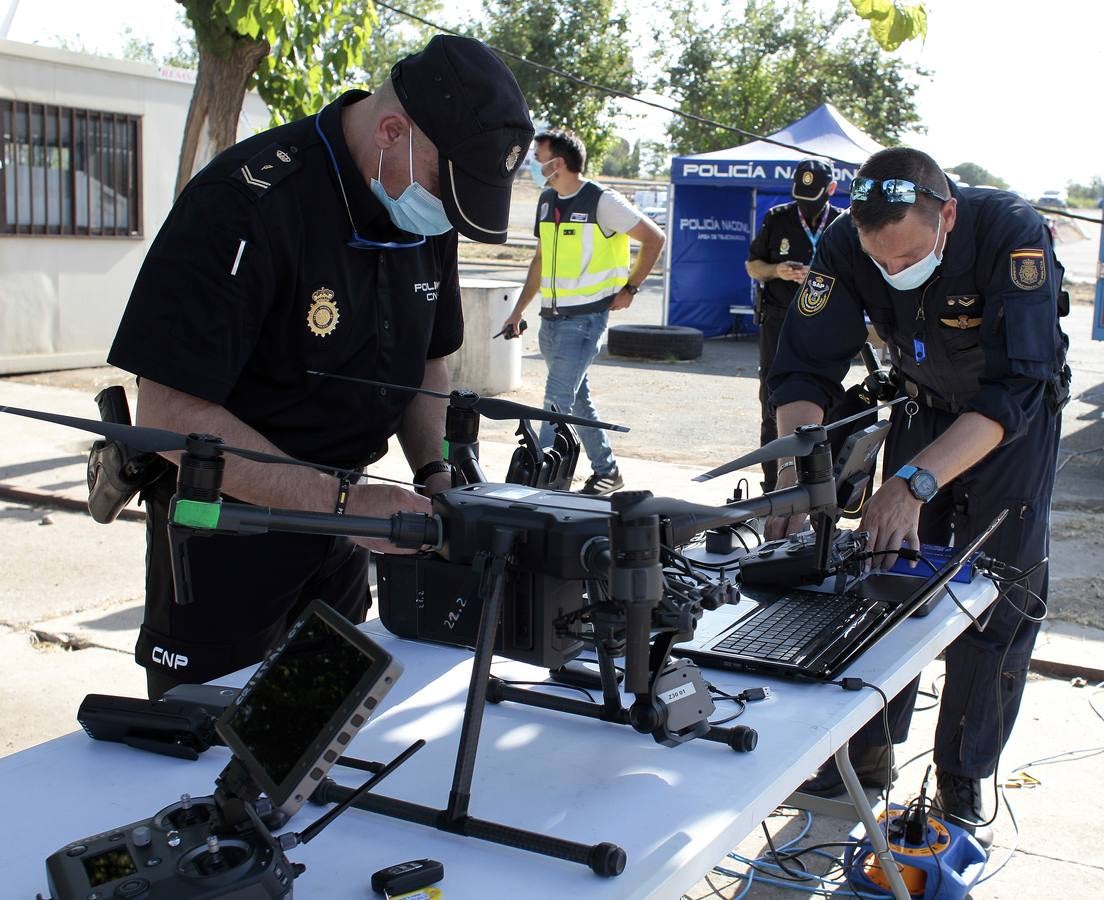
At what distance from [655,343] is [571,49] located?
20197mm

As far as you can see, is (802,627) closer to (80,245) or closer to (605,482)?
(605,482)

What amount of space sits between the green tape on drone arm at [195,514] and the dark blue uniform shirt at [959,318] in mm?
2122

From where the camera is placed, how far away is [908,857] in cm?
274

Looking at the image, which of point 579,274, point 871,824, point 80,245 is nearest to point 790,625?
point 871,824

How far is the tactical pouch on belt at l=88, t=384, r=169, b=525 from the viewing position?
220 cm

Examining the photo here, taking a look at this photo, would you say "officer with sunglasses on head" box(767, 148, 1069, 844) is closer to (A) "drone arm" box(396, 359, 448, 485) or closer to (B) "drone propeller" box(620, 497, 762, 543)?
(A) "drone arm" box(396, 359, 448, 485)

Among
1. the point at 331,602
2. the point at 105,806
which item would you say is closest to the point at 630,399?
the point at 331,602

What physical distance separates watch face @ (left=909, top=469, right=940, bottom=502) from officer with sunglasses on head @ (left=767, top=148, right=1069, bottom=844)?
0.08m

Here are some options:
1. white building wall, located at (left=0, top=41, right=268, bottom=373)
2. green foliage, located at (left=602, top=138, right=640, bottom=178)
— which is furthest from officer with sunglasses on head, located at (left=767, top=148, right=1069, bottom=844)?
green foliage, located at (left=602, top=138, right=640, bottom=178)

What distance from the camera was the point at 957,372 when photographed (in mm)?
3213

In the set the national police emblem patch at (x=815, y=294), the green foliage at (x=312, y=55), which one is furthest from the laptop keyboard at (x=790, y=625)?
the green foliage at (x=312, y=55)

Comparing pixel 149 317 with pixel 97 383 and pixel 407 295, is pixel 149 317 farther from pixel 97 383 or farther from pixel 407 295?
pixel 97 383

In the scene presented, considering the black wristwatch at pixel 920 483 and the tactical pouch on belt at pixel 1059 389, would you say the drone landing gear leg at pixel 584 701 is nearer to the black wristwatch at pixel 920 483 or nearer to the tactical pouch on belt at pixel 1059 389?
the black wristwatch at pixel 920 483

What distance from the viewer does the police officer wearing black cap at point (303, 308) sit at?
2025mm
